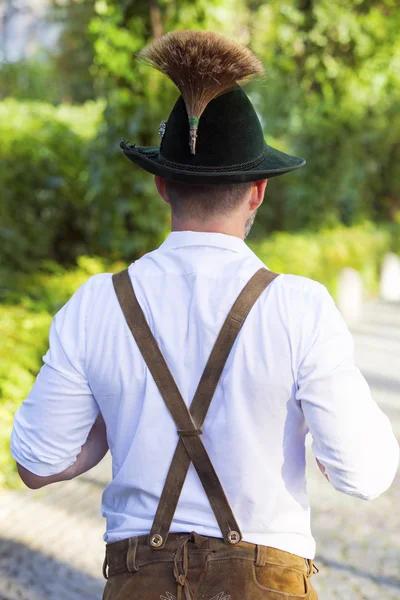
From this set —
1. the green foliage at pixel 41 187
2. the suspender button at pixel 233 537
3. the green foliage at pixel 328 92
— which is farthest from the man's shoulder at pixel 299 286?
the green foliage at pixel 328 92

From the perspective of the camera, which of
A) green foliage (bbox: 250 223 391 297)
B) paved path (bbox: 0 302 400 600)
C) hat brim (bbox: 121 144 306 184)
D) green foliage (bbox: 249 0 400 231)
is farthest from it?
green foliage (bbox: 249 0 400 231)

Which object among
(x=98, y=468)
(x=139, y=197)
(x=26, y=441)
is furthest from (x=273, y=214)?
(x=26, y=441)

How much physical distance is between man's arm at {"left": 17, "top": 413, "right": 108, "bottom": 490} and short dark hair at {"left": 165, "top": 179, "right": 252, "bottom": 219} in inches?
20.1

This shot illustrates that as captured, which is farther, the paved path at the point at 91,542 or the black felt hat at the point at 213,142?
the paved path at the point at 91,542

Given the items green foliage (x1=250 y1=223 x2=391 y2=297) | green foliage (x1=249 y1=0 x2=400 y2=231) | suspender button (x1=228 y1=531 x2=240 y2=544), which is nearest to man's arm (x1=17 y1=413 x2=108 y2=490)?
suspender button (x1=228 y1=531 x2=240 y2=544)

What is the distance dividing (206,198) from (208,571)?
74 centimetres

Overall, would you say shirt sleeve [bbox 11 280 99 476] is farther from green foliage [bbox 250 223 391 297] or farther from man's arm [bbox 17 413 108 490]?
green foliage [bbox 250 223 391 297]

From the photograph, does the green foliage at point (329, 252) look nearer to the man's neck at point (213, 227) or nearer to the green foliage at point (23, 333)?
the green foliage at point (23, 333)

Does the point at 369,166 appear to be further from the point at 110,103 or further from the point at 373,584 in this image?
the point at 373,584

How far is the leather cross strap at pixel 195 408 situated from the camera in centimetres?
156

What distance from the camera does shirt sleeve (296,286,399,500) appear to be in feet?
4.96

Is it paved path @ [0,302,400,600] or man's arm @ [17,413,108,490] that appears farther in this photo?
paved path @ [0,302,400,600]

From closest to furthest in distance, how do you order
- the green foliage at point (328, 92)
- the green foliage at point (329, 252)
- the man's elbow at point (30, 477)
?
the man's elbow at point (30, 477), the green foliage at point (329, 252), the green foliage at point (328, 92)

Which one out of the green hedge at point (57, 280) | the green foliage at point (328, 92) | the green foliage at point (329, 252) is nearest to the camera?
the green hedge at point (57, 280)
